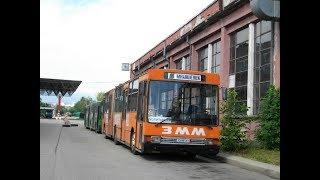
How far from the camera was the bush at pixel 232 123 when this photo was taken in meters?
15.8

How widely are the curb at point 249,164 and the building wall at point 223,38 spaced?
4.09 metres

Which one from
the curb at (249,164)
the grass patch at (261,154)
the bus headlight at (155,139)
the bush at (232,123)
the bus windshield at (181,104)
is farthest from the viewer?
the bush at (232,123)

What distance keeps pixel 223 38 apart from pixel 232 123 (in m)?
11.3

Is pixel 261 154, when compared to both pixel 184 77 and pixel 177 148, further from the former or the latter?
pixel 184 77

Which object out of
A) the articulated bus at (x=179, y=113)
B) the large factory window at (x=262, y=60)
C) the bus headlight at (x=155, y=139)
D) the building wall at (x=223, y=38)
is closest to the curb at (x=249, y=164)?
the articulated bus at (x=179, y=113)

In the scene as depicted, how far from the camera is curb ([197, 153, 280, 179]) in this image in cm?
1095

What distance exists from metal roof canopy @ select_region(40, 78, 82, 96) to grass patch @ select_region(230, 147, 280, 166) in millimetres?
52889

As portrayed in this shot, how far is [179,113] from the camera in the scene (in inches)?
543

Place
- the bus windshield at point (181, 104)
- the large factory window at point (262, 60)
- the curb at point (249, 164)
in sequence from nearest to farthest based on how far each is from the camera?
the curb at point (249, 164) → the bus windshield at point (181, 104) → the large factory window at point (262, 60)

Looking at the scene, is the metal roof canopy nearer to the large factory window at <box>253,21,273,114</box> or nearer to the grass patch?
the large factory window at <box>253,21,273,114</box>

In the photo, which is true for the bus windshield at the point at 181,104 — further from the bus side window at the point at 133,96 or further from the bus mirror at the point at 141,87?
the bus side window at the point at 133,96

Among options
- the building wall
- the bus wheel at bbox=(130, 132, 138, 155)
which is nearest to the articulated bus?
the bus wheel at bbox=(130, 132, 138, 155)
